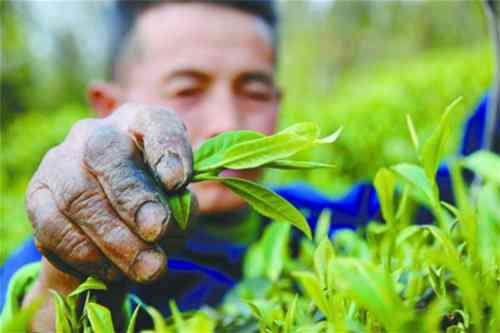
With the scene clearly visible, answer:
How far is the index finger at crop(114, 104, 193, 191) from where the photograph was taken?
45 centimetres

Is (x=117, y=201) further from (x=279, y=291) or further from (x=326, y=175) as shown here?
(x=326, y=175)

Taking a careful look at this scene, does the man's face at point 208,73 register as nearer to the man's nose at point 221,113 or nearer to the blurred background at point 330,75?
the man's nose at point 221,113

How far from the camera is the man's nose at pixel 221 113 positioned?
122 centimetres

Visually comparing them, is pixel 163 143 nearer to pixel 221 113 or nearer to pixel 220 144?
pixel 220 144

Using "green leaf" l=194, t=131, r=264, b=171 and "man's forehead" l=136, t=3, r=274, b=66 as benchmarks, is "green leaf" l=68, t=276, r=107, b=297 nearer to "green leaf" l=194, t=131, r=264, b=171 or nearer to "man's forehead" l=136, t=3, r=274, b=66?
"green leaf" l=194, t=131, r=264, b=171

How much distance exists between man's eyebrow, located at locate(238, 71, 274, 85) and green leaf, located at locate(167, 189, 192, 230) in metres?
0.93

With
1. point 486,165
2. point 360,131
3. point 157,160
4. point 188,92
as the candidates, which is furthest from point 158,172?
point 360,131

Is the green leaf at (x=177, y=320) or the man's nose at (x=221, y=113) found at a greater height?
the green leaf at (x=177, y=320)

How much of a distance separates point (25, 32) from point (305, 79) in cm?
455

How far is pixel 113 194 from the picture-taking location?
1.56 feet

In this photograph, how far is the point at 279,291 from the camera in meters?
0.67

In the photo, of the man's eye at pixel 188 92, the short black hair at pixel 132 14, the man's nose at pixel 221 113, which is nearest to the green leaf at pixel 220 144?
the man's nose at pixel 221 113

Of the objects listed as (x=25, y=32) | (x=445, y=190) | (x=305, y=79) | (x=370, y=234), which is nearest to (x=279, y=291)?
(x=370, y=234)

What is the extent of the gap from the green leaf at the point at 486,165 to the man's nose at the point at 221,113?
0.79m
